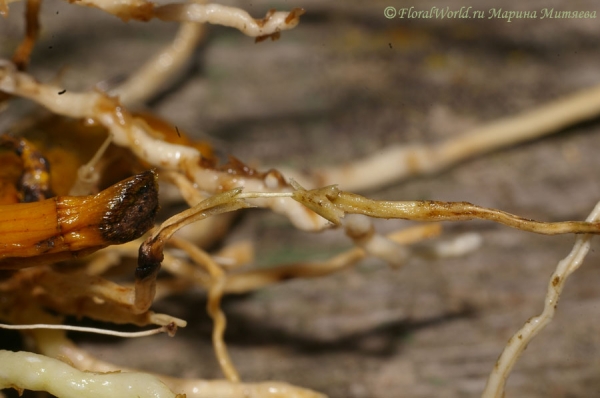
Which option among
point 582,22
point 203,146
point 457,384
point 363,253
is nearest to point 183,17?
point 203,146

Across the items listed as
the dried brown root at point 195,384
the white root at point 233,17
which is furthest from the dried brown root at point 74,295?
the white root at point 233,17

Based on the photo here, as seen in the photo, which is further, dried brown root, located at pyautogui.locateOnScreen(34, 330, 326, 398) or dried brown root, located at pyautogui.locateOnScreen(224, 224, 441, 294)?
dried brown root, located at pyautogui.locateOnScreen(224, 224, 441, 294)

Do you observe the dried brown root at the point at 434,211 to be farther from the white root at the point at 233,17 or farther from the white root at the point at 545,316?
the white root at the point at 233,17

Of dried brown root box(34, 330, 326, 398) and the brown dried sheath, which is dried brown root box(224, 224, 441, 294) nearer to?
dried brown root box(34, 330, 326, 398)

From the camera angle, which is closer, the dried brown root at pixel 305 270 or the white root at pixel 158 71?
the dried brown root at pixel 305 270

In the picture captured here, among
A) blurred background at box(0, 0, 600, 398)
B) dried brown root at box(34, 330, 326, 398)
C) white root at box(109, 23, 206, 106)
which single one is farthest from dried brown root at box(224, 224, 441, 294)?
white root at box(109, 23, 206, 106)

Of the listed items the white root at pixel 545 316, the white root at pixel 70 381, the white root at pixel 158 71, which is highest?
the white root at pixel 158 71
